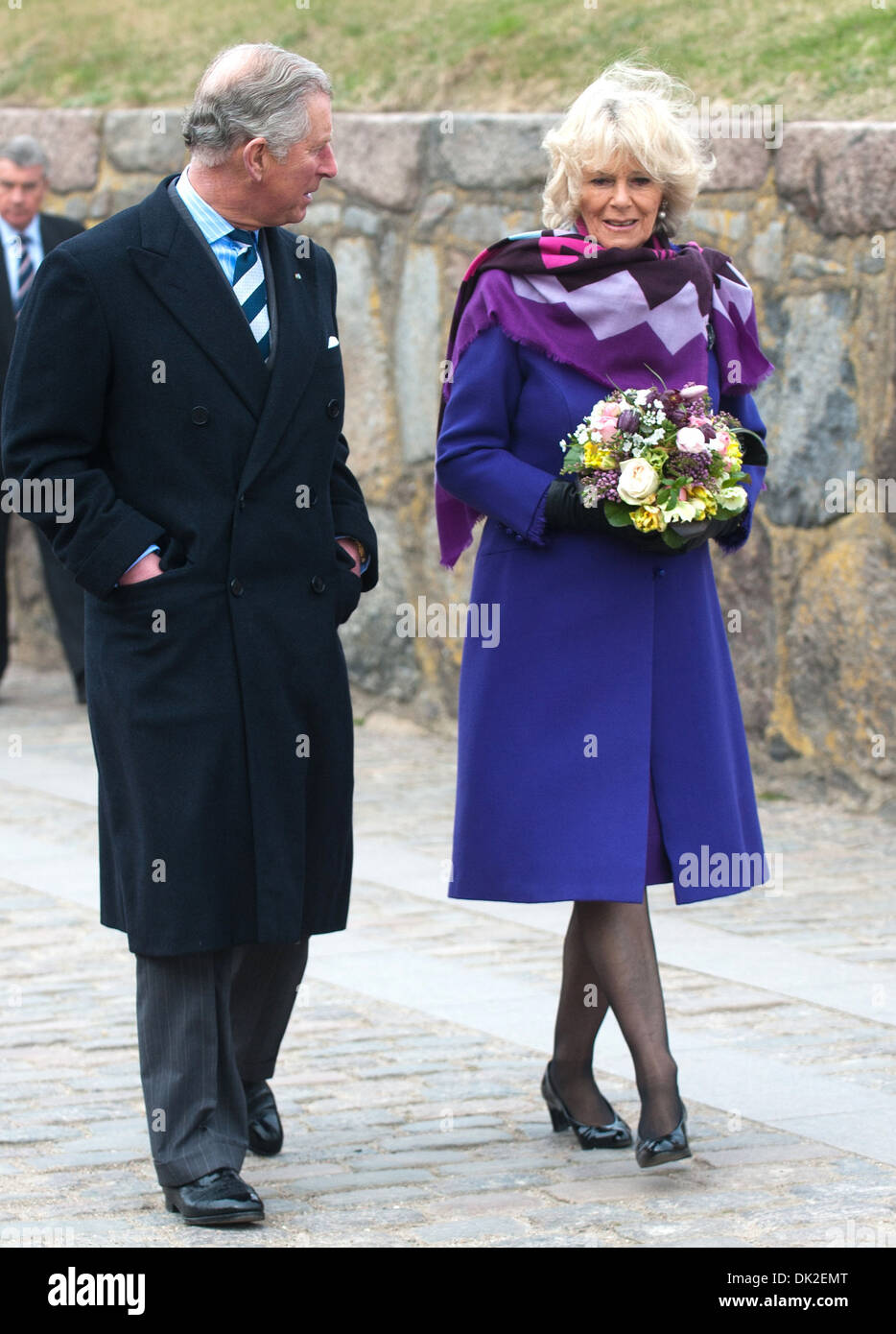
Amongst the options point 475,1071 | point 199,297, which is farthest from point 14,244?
point 199,297

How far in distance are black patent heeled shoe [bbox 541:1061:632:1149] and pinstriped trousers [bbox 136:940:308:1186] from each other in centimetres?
67

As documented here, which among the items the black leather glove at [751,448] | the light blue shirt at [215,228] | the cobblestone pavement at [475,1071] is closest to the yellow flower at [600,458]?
the black leather glove at [751,448]

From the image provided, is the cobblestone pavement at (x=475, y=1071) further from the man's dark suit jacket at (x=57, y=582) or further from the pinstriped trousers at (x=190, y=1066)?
the man's dark suit jacket at (x=57, y=582)

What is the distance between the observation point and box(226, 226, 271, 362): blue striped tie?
3.86 metres

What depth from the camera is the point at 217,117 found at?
3.70 metres

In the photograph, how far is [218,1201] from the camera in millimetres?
3732

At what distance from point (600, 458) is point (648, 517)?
0.44 ft

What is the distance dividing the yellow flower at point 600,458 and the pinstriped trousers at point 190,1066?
3.47 feet

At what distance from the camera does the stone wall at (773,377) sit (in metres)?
7.00

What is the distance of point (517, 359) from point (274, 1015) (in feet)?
4.19

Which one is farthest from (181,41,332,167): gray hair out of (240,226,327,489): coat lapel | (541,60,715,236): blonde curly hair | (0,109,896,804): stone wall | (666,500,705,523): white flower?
(0,109,896,804): stone wall

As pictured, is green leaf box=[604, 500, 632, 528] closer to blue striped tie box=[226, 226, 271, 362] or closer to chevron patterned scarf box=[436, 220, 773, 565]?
chevron patterned scarf box=[436, 220, 773, 565]

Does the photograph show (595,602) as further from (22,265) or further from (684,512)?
(22,265)

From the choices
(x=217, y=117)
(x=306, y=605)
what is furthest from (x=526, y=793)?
(x=217, y=117)
